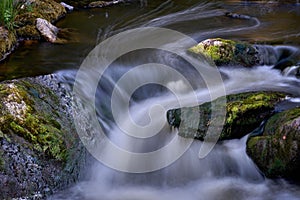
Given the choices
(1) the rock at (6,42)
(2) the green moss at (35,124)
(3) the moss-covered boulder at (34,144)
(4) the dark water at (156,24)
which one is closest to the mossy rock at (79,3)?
(4) the dark water at (156,24)

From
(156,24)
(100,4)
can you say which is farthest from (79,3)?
(156,24)

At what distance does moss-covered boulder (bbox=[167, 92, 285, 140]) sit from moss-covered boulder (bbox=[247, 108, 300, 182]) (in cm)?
21

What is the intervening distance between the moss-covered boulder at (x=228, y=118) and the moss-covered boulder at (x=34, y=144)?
134 centimetres

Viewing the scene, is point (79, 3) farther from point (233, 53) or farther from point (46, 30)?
point (233, 53)

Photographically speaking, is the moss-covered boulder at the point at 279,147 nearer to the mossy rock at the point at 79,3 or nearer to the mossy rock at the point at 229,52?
the mossy rock at the point at 229,52

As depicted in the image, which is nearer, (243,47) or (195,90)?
(195,90)

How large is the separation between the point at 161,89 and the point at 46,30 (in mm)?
3082

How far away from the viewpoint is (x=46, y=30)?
752 cm

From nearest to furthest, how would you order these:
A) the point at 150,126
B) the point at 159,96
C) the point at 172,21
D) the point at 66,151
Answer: the point at 66,151 → the point at 150,126 → the point at 159,96 → the point at 172,21

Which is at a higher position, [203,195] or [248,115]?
[248,115]

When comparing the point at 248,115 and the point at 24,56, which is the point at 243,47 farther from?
the point at 24,56

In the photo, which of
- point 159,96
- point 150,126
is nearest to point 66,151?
point 150,126

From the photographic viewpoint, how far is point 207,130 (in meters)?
4.50

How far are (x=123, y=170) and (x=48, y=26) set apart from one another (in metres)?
4.46
